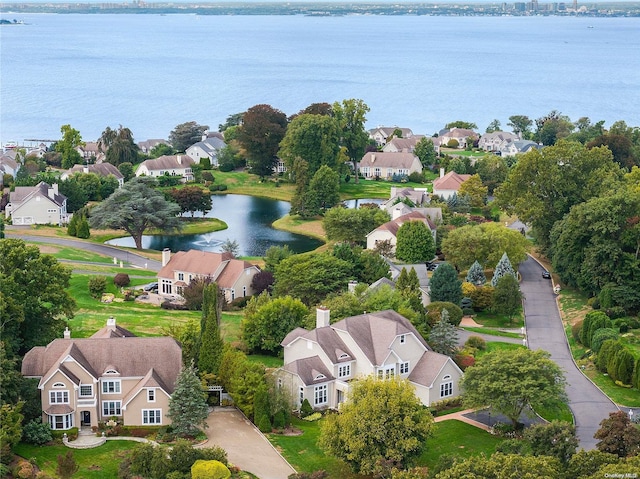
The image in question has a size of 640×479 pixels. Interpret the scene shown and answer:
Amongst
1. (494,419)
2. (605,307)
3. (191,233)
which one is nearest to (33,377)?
(494,419)

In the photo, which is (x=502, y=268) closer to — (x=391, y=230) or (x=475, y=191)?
(x=391, y=230)

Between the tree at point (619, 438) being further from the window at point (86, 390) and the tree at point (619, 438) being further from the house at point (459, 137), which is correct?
the house at point (459, 137)

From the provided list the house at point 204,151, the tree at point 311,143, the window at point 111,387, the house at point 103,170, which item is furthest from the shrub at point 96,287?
the house at point 204,151

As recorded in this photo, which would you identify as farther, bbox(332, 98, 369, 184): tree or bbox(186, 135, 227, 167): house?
bbox(186, 135, 227, 167): house

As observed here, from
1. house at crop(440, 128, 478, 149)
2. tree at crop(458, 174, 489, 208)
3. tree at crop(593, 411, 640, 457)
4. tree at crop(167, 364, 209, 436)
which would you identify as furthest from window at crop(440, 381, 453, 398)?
house at crop(440, 128, 478, 149)

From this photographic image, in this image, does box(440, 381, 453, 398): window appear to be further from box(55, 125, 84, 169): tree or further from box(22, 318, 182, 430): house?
box(55, 125, 84, 169): tree

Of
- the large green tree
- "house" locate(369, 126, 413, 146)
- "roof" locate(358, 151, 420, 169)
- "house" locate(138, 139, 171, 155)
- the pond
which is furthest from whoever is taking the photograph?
"house" locate(369, 126, 413, 146)
